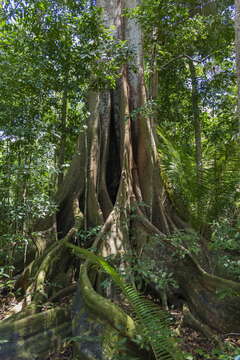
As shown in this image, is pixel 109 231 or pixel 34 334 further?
pixel 109 231

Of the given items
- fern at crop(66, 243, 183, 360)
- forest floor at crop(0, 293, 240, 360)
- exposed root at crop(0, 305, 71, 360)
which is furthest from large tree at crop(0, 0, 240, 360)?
fern at crop(66, 243, 183, 360)

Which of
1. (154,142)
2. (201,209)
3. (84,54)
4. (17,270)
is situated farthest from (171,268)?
(84,54)

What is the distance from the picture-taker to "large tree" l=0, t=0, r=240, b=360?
2.89m

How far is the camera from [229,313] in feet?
10.6

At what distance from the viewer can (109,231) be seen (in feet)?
13.3

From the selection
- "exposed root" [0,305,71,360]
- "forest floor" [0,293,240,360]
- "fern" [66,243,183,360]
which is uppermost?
"fern" [66,243,183,360]

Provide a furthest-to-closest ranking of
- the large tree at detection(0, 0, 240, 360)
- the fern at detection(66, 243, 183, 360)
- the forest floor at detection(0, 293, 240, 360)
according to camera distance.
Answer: the large tree at detection(0, 0, 240, 360)
the forest floor at detection(0, 293, 240, 360)
the fern at detection(66, 243, 183, 360)

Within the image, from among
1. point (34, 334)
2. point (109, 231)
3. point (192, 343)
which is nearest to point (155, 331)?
point (192, 343)

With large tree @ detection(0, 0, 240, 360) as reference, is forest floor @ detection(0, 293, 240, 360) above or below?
below

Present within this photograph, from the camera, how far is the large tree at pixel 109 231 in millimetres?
2893

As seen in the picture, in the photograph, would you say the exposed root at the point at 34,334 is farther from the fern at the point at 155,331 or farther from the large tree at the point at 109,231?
the fern at the point at 155,331

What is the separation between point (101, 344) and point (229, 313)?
1653mm

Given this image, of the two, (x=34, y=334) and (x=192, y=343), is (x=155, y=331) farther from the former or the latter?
(x=34, y=334)

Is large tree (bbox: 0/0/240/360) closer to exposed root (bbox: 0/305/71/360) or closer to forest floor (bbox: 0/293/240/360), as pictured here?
exposed root (bbox: 0/305/71/360)
